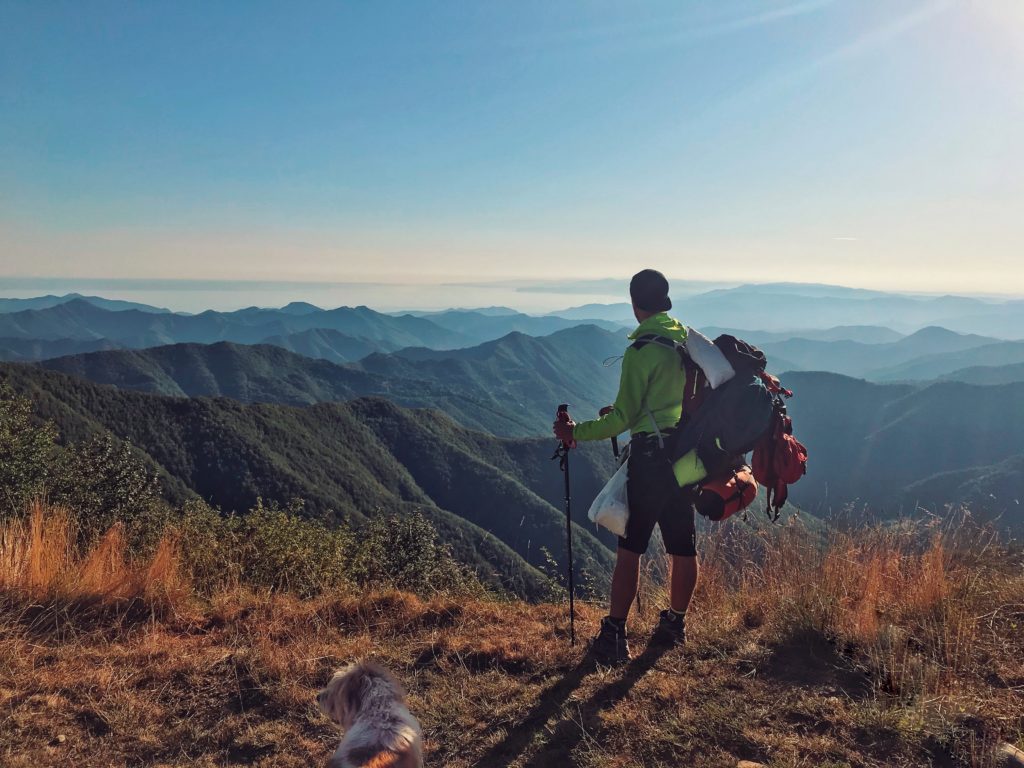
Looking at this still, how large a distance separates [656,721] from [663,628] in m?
0.94

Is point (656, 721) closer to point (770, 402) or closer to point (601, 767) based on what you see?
point (601, 767)

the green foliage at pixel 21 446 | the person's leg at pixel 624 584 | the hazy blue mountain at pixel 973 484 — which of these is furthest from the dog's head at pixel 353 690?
the hazy blue mountain at pixel 973 484

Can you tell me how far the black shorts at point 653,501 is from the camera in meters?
3.34

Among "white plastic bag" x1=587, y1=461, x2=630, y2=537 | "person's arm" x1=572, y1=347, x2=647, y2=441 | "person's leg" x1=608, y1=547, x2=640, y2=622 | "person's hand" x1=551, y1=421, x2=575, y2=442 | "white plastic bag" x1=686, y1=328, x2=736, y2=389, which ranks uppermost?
"white plastic bag" x1=686, y1=328, x2=736, y2=389

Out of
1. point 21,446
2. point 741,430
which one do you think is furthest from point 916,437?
point 21,446

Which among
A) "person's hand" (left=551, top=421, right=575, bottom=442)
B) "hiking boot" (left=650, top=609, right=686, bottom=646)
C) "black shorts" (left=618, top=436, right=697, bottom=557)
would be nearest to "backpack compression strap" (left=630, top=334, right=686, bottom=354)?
"black shorts" (left=618, top=436, right=697, bottom=557)

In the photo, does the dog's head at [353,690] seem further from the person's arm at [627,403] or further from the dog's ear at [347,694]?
the person's arm at [627,403]

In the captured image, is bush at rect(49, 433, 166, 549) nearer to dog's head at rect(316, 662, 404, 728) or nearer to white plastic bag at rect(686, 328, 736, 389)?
dog's head at rect(316, 662, 404, 728)

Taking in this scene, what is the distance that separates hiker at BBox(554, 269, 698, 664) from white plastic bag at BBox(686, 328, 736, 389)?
0.10 m

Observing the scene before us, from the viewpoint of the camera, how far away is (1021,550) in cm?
477

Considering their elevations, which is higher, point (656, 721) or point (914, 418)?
point (656, 721)

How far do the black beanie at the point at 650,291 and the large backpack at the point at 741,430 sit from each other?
27cm

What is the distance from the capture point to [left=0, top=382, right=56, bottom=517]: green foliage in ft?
46.7

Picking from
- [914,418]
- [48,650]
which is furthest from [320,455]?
[914,418]
